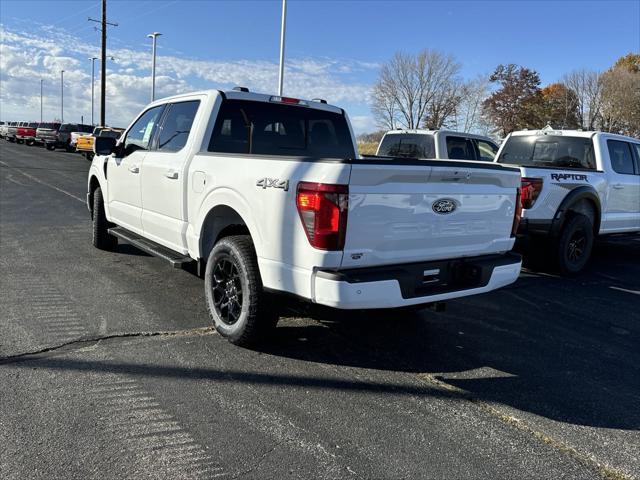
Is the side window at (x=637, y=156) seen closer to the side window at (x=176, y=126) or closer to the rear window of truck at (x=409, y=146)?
the rear window of truck at (x=409, y=146)

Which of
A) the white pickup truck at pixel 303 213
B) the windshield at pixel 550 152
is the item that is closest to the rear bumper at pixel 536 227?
the windshield at pixel 550 152

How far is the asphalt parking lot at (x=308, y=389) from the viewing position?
9.02 ft

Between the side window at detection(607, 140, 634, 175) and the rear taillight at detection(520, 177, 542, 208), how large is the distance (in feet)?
7.12

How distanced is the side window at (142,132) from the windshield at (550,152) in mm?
5418

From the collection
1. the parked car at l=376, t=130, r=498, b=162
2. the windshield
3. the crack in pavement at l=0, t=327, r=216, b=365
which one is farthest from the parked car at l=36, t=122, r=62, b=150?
the crack in pavement at l=0, t=327, r=216, b=365

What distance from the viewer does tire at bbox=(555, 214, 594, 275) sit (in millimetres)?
7207

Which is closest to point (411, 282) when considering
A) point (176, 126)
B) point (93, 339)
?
point (93, 339)

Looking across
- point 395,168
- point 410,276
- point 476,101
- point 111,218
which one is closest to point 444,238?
point 410,276

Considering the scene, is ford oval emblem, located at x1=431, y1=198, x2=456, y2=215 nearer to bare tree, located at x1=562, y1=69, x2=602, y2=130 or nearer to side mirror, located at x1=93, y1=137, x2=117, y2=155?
side mirror, located at x1=93, y1=137, x2=117, y2=155

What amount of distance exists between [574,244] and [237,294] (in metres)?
5.43

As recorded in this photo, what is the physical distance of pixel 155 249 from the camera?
17.3ft

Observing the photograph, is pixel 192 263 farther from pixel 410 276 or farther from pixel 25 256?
pixel 25 256

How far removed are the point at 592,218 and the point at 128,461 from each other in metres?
7.17

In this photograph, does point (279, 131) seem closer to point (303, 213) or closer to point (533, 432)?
point (303, 213)
